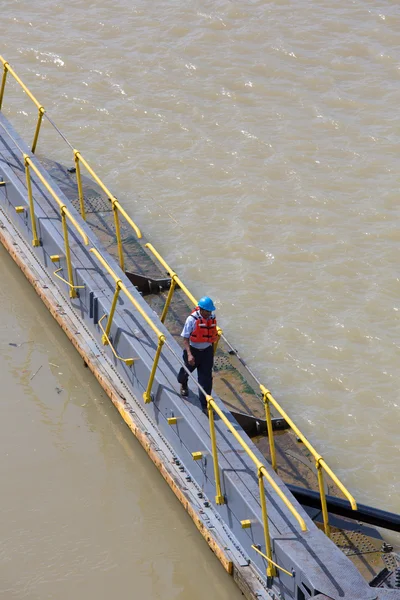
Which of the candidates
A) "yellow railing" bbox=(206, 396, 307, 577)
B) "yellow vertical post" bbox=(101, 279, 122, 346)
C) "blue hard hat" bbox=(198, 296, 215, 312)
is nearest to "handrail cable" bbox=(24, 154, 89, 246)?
"yellow vertical post" bbox=(101, 279, 122, 346)

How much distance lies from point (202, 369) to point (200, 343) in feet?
1.09

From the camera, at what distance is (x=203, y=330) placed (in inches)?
410

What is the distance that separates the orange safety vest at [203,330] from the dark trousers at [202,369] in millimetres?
136

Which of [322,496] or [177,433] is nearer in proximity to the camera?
[322,496]

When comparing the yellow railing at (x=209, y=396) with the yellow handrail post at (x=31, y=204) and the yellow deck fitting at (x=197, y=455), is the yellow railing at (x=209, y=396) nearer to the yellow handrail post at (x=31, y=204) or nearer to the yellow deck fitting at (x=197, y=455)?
the yellow handrail post at (x=31, y=204)

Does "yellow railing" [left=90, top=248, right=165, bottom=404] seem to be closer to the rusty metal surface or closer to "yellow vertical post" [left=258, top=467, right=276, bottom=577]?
the rusty metal surface

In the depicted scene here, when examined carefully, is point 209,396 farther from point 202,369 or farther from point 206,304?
point 206,304

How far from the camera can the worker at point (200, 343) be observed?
34.0ft

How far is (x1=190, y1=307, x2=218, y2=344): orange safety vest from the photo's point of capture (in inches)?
408

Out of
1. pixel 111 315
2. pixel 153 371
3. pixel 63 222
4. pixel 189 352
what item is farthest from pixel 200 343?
pixel 63 222

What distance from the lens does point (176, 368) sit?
444 inches

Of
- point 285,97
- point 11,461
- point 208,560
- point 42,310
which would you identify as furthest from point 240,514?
point 285,97

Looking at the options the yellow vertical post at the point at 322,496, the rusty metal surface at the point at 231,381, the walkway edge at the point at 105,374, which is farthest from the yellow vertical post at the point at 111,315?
the yellow vertical post at the point at 322,496

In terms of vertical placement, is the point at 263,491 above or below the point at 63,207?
below
